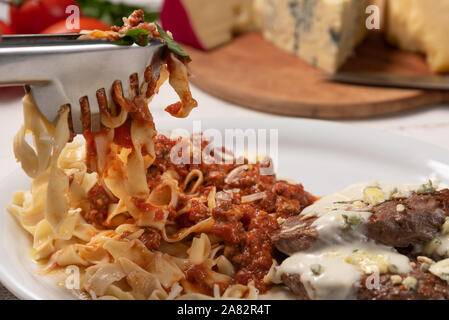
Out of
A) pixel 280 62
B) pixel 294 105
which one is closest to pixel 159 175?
pixel 294 105

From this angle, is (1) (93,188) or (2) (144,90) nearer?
(2) (144,90)

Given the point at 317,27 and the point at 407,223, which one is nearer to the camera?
the point at 407,223

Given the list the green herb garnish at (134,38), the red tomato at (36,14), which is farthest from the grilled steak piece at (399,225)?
the red tomato at (36,14)

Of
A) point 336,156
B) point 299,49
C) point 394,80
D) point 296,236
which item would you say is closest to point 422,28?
point 394,80

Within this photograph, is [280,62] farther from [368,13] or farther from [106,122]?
[106,122]

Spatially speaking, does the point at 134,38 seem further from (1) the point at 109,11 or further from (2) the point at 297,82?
(1) the point at 109,11

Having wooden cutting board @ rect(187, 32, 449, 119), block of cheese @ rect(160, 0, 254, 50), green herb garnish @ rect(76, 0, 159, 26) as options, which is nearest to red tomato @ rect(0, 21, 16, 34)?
green herb garnish @ rect(76, 0, 159, 26)

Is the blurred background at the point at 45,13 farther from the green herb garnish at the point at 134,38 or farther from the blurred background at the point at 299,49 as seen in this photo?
the green herb garnish at the point at 134,38
